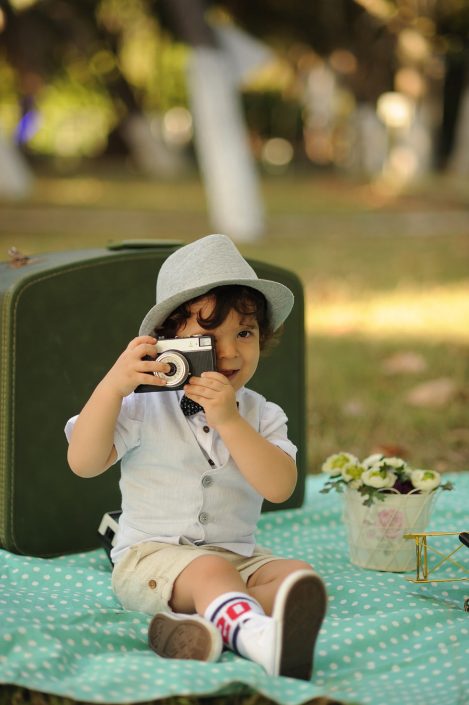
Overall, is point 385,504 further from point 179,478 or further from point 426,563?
point 179,478

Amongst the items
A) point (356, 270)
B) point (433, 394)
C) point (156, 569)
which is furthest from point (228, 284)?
point (356, 270)

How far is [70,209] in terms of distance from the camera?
12961 millimetres

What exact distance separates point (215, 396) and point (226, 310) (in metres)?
0.21

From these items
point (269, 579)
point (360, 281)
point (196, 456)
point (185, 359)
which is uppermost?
point (360, 281)

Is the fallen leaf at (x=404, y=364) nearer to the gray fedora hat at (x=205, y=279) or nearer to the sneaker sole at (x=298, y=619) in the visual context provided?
the gray fedora hat at (x=205, y=279)

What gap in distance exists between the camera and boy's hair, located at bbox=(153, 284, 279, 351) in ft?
7.88

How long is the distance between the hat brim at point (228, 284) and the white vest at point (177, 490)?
18cm

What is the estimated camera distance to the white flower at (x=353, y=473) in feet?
9.41

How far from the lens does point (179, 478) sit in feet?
8.16

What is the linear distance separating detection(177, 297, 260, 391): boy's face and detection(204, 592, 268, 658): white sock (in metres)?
0.48

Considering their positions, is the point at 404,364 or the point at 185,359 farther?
the point at 404,364

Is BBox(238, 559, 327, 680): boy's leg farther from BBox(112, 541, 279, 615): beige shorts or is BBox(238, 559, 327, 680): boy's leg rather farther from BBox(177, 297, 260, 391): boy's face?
BBox(177, 297, 260, 391): boy's face

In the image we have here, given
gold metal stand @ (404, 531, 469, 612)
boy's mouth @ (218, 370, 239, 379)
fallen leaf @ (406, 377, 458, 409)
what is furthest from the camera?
fallen leaf @ (406, 377, 458, 409)

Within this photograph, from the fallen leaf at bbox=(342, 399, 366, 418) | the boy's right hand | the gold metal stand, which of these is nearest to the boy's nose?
the boy's right hand
